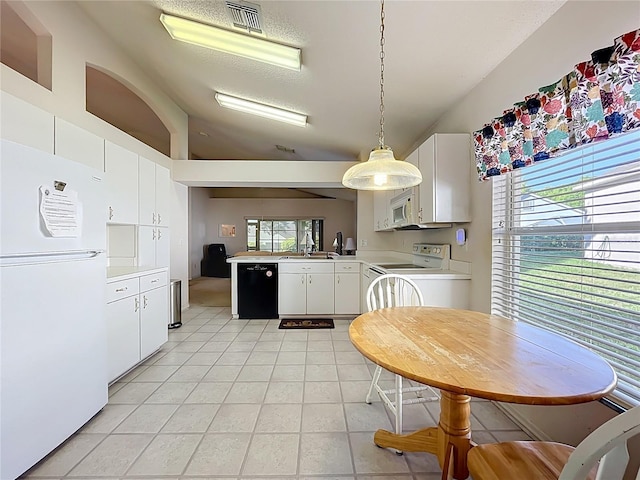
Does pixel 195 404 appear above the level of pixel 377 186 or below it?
below

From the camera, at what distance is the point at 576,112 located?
126 centimetres

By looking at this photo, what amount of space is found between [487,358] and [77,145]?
3.12 metres

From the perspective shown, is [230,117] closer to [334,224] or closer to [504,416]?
[504,416]

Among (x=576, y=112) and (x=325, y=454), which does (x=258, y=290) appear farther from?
(x=576, y=112)

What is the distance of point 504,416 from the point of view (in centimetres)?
188

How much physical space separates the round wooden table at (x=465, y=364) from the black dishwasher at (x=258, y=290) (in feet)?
8.69

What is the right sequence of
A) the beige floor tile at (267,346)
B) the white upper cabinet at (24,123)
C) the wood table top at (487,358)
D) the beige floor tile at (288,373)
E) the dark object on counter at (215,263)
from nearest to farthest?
1. the wood table top at (487,358)
2. the white upper cabinet at (24,123)
3. the beige floor tile at (288,373)
4. the beige floor tile at (267,346)
5. the dark object on counter at (215,263)

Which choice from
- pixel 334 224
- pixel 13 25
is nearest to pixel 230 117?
pixel 13 25

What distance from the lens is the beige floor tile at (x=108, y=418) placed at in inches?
68.1

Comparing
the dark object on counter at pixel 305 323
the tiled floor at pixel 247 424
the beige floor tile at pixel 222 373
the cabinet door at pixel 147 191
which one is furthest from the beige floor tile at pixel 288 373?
the cabinet door at pixel 147 191

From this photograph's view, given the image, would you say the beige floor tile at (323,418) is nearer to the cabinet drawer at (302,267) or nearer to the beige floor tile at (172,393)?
the beige floor tile at (172,393)

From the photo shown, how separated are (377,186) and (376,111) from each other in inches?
60.3

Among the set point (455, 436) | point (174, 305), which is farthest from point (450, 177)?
point (174, 305)

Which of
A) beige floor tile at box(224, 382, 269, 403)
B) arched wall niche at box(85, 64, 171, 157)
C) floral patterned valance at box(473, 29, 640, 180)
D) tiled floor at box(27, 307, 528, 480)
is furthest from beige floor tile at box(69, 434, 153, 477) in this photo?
arched wall niche at box(85, 64, 171, 157)
